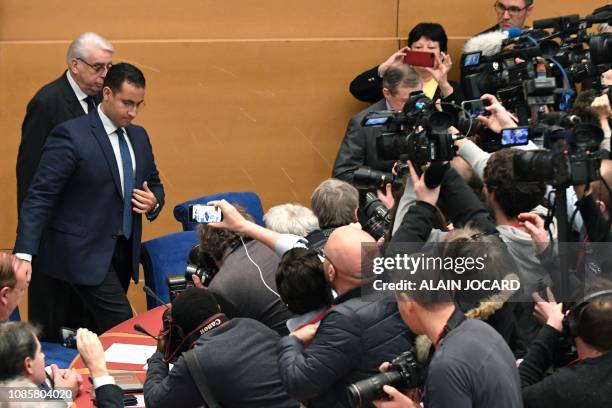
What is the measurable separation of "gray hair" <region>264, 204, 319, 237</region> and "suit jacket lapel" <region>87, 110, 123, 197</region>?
939 mm

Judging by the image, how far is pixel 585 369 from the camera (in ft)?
9.31

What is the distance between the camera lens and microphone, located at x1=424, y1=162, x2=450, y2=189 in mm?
3471

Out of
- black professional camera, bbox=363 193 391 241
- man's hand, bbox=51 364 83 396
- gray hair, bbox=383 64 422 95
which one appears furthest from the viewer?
gray hair, bbox=383 64 422 95

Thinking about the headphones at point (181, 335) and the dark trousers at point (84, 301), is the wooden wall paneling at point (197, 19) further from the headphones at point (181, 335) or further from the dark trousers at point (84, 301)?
the headphones at point (181, 335)

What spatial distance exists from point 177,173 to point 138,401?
2.97 meters

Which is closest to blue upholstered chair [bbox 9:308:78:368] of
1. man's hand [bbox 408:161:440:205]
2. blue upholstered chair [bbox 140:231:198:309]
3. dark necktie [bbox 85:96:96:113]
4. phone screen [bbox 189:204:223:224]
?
blue upholstered chair [bbox 140:231:198:309]

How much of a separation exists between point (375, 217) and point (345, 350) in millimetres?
861

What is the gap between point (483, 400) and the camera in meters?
2.55

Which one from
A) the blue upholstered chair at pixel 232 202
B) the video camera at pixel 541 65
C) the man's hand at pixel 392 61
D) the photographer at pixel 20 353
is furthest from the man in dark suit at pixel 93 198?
the photographer at pixel 20 353

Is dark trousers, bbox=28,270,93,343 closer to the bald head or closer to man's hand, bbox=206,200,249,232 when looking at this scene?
man's hand, bbox=206,200,249,232

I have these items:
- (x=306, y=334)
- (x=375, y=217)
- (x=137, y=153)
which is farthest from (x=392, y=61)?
(x=306, y=334)

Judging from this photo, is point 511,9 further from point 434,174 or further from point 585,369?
point 585,369

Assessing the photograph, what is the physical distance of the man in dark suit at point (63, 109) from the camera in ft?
17.7

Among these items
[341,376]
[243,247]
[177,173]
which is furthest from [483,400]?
[177,173]
